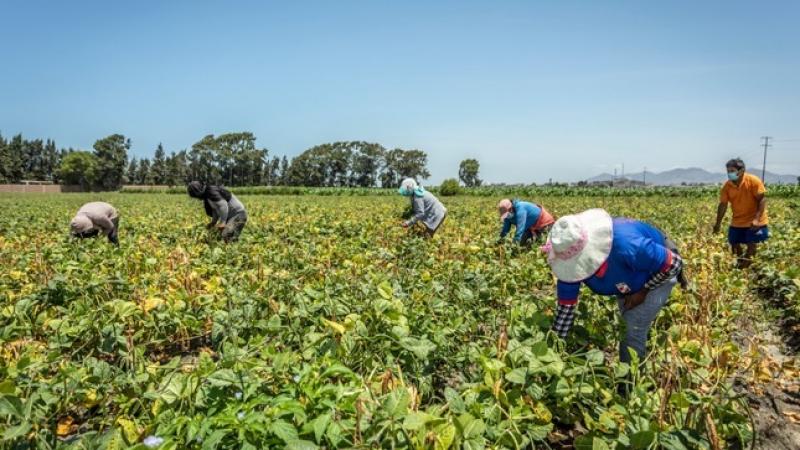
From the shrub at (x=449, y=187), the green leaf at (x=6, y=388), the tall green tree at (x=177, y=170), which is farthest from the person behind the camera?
the tall green tree at (x=177, y=170)

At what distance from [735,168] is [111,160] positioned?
9438 centimetres

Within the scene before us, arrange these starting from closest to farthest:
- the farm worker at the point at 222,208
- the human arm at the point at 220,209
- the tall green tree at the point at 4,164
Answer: the farm worker at the point at 222,208 < the human arm at the point at 220,209 < the tall green tree at the point at 4,164

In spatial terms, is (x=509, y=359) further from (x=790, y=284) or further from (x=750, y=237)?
(x=750, y=237)

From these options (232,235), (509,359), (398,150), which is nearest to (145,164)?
(398,150)

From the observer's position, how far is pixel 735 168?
19.2 ft

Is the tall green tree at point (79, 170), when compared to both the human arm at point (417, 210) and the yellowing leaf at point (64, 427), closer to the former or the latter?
the human arm at point (417, 210)

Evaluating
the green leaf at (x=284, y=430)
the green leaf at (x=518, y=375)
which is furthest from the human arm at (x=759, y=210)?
the green leaf at (x=284, y=430)

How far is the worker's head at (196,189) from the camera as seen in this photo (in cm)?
662

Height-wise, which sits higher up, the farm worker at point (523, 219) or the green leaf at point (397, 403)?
the farm worker at point (523, 219)

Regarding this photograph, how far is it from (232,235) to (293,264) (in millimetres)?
2805

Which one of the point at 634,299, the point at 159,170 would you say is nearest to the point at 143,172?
the point at 159,170

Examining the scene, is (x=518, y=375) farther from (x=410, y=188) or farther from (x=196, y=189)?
Answer: (x=196, y=189)

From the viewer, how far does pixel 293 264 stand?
4.76m

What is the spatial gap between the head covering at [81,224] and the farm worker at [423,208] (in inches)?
174
